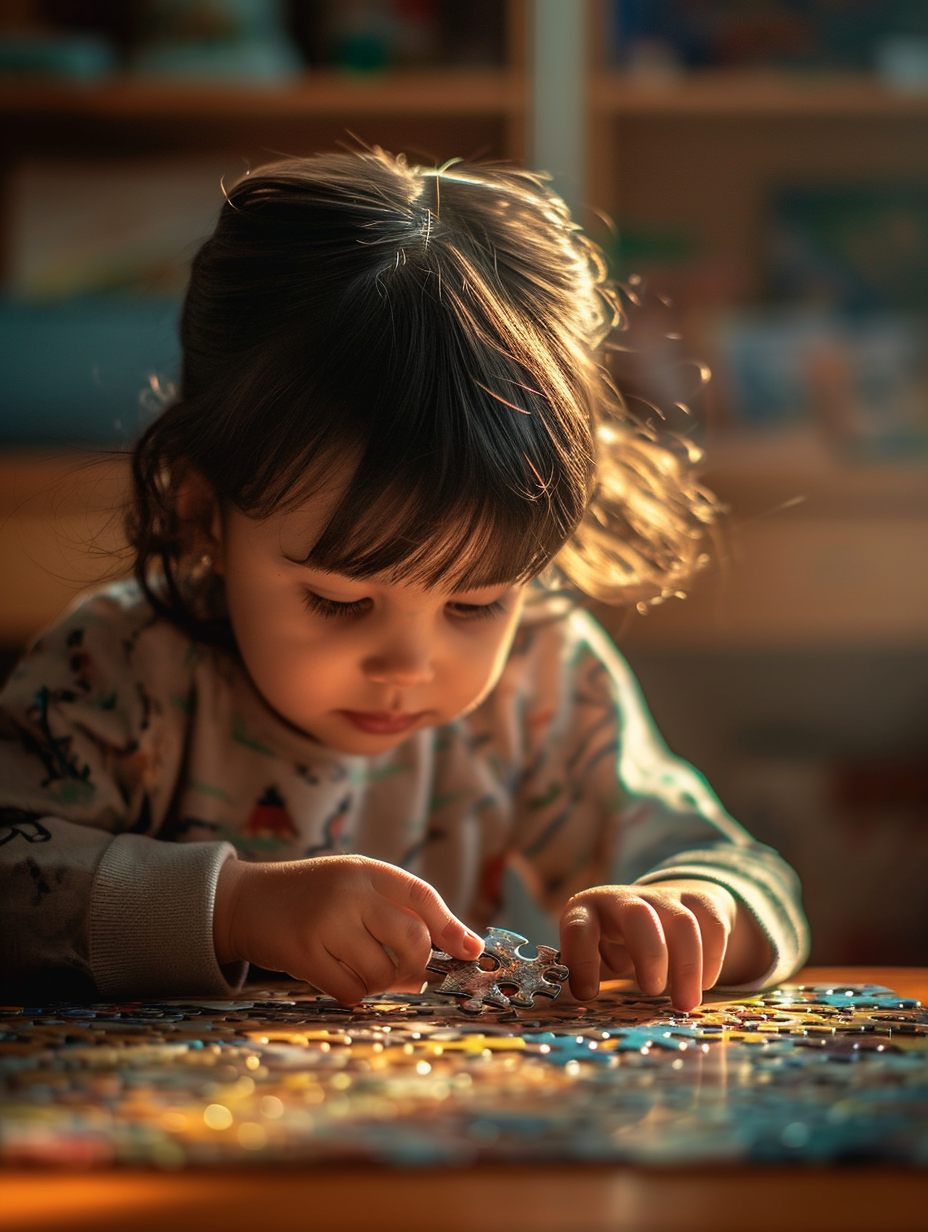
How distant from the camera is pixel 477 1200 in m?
0.39

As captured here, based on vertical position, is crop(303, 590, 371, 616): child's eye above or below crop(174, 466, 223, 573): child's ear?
below

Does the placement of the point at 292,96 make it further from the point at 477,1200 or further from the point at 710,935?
the point at 477,1200

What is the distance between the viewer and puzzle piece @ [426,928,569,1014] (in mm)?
638

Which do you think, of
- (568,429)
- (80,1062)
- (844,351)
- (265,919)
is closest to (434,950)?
(265,919)

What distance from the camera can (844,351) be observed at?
2111 millimetres

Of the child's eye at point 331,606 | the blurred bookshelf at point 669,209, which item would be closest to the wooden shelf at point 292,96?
the blurred bookshelf at point 669,209

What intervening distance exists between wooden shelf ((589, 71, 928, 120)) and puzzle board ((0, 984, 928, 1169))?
66.7 inches

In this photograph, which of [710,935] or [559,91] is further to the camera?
[559,91]

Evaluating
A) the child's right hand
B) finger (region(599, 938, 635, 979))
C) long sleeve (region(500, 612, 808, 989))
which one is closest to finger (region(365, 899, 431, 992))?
the child's right hand

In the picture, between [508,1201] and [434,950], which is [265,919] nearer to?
[434,950]

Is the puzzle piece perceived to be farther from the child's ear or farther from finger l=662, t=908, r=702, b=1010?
the child's ear

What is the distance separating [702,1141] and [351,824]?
58 centimetres

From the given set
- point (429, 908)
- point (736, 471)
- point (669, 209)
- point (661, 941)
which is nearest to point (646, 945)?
point (661, 941)

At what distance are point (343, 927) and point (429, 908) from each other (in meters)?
0.04
